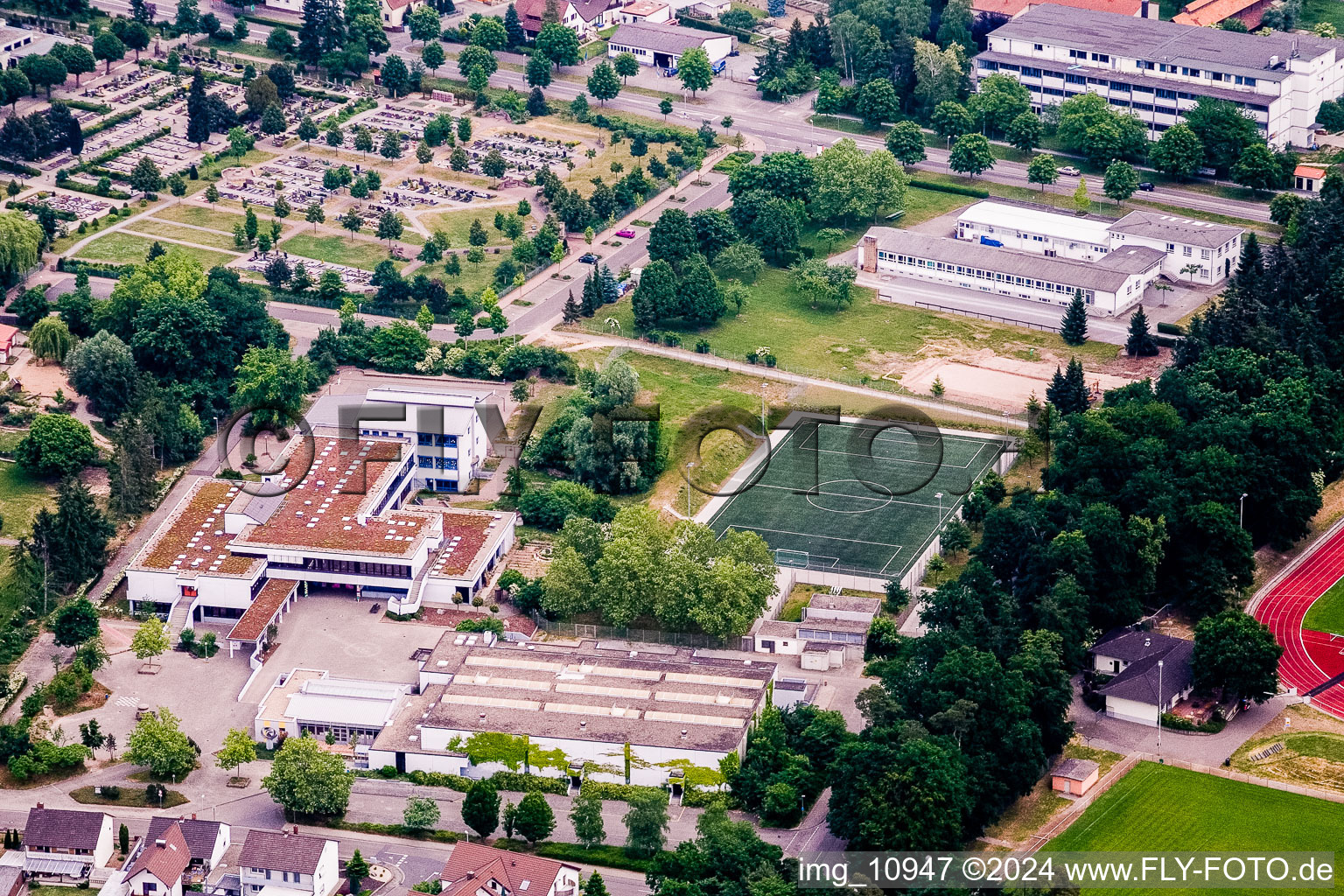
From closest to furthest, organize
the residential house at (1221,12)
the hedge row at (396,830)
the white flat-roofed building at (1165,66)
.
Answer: the hedge row at (396,830) → the white flat-roofed building at (1165,66) → the residential house at (1221,12)

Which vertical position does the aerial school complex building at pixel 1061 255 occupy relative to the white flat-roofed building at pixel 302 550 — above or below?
above

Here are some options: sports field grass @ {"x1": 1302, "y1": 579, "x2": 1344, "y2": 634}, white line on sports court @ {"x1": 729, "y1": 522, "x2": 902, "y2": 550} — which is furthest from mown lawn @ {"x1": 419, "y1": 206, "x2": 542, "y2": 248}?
sports field grass @ {"x1": 1302, "y1": 579, "x2": 1344, "y2": 634}

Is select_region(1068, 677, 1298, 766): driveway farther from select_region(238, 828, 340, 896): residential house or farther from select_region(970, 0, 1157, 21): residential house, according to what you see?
select_region(970, 0, 1157, 21): residential house

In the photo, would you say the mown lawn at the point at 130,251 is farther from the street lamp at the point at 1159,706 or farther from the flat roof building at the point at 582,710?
the street lamp at the point at 1159,706

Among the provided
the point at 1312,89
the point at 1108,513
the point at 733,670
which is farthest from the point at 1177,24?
the point at 733,670

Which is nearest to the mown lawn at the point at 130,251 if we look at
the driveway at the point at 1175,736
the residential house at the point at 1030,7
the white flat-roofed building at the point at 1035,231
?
the white flat-roofed building at the point at 1035,231

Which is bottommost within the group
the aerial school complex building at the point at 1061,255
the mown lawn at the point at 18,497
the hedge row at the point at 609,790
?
the mown lawn at the point at 18,497

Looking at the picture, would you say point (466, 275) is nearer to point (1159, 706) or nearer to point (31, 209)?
point (31, 209)
